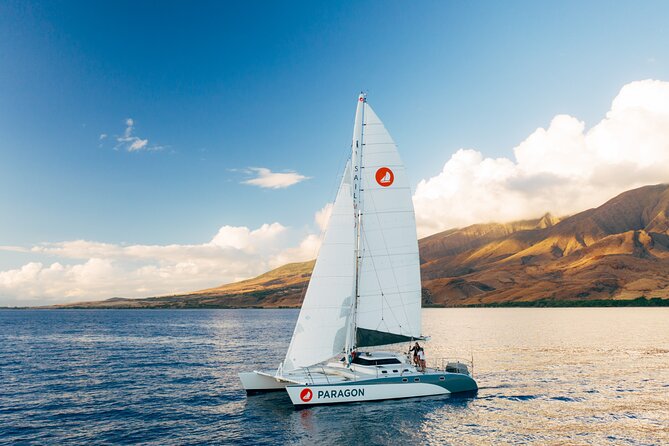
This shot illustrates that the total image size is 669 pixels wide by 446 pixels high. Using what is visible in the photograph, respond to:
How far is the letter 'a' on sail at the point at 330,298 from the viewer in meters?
35.6

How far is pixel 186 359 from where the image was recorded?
64438 millimetres

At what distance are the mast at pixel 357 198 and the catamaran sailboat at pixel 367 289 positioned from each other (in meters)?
0.08

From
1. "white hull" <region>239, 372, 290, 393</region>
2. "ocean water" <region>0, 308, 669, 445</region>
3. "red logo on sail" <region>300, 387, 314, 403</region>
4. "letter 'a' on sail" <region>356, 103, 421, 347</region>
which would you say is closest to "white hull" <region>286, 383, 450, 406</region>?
"red logo on sail" <region>300, 387, 314, 403</region>

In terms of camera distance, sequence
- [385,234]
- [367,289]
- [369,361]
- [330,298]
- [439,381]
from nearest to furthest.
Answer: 1. [330,298]
2. [369,361]
3. [367,289]
4. [385,234]
5. [439,381]

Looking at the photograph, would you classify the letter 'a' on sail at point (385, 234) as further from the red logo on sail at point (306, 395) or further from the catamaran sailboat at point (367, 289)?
the red logo on sail at point (306, 395)

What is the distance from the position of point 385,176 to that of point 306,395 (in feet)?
57.6

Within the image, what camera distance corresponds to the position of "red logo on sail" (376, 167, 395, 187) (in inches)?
1491

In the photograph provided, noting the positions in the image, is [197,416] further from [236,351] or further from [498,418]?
[236,351]

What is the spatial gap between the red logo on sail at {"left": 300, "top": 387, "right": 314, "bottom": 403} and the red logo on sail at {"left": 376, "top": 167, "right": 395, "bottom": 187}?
16505mm

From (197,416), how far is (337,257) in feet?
49.6

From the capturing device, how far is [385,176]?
3791cm

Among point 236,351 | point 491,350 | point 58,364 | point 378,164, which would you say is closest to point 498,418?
point 378,164

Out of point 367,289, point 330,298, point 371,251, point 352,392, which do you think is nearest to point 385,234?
point 371,251

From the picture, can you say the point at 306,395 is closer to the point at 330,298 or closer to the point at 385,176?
the point at 330,298
